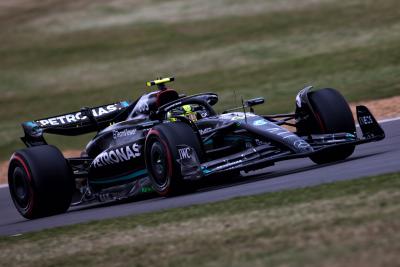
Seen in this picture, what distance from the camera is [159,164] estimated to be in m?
11.3

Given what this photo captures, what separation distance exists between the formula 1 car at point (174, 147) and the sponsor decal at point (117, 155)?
12mm

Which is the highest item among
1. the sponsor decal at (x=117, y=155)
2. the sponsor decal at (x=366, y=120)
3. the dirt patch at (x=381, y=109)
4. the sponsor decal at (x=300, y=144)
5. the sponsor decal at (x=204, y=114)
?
the sponsor decal at (x=204, y=114)

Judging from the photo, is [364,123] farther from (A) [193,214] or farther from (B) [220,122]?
(A) [193,214]

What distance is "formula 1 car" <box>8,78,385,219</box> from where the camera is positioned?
11.0m

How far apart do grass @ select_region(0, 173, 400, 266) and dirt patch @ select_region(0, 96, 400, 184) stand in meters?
7.87

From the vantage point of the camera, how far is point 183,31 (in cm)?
3061

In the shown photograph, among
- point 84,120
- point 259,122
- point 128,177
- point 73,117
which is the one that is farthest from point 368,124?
point 73,117

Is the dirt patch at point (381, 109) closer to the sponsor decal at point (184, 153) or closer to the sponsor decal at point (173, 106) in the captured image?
the sponsor decal at point (173, 106)

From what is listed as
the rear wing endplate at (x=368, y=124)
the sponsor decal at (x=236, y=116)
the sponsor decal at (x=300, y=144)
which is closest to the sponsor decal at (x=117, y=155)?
the sponsor decal at (x=236, y=116)

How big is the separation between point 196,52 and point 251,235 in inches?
824

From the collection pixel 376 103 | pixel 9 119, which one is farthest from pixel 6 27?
pixel 376 103

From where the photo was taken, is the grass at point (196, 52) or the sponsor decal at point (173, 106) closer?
the sponsor decal at point (173, 106)

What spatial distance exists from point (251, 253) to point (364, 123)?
16.7 feet

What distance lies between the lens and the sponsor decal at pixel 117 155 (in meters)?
12.1
